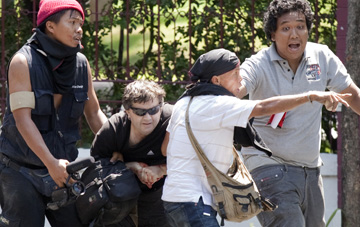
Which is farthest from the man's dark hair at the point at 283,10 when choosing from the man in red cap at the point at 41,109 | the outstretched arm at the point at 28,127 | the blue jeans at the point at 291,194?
the outstretched arm at the point at 28,127

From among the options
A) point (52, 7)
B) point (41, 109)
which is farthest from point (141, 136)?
point (52, 7)

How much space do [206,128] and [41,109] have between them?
104cm

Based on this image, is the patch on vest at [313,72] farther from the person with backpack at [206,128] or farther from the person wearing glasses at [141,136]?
the person wearing glasses at [141,136]

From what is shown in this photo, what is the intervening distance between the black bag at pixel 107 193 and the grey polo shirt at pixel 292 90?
820 mm

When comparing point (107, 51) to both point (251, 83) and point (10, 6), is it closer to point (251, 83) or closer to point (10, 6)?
point (10, 6)

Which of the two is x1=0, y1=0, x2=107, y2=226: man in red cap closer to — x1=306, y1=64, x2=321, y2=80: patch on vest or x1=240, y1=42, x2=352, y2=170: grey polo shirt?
x1=240, y1=42, x2=352, y2=170: grey polo shirt

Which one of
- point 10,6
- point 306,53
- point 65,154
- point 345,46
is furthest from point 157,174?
point 10,6

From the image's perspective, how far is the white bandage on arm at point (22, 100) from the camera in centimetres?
455

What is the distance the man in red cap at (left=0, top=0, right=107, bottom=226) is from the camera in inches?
181

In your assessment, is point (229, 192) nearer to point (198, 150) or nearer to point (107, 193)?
point (198, 150)

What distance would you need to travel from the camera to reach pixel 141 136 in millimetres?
4789

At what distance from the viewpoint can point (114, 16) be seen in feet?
22.5

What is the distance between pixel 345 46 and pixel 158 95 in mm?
2236

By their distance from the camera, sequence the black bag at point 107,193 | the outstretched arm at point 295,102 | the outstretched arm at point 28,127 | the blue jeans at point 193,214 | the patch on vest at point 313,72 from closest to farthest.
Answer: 1. the outstretched arm at point 295,102
2. the blue jeans at point 193,214
3. the outstretched arm at point 28,127
4. the black bag at point 107,193
5. the patch on vest at point 313,72
